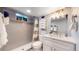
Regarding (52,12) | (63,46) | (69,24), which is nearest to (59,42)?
(63,46)

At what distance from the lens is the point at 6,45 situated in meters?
1.21

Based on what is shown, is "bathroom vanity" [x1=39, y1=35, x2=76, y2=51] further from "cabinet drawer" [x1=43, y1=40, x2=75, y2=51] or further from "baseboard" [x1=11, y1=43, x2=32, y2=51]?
"baseboard" [x1=11, y1=43, x2=32, y2=51]

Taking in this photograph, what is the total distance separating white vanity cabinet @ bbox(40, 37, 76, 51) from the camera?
118 centimetres

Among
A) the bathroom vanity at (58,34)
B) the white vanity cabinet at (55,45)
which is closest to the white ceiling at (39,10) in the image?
the bathroom vanity at (58,34)

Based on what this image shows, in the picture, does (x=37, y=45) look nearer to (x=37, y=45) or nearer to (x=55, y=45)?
(x=37, y=45)

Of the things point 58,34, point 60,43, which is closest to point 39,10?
point 58,34

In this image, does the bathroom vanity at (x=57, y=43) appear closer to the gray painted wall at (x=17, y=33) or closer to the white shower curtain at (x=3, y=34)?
the gray painted wall at (x=17, y=33)

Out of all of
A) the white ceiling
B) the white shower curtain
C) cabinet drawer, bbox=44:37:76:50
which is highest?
the white ceiling

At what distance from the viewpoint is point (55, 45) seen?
4.14 ft

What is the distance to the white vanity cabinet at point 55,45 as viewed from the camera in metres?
1.18

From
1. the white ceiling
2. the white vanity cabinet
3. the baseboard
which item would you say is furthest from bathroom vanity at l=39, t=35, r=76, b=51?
the white ceiling

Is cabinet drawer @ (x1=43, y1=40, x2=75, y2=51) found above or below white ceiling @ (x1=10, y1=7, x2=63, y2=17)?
below

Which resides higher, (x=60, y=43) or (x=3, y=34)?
(x=3, y=34)
